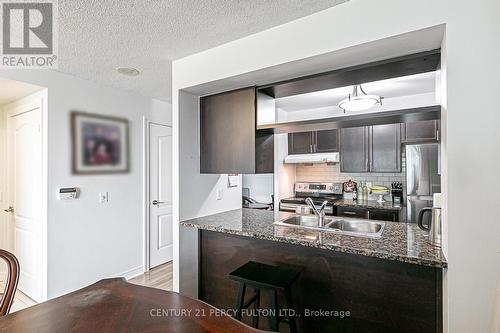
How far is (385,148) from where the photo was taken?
3.64 m

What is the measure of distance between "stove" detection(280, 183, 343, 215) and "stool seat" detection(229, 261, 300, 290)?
1.97 meters

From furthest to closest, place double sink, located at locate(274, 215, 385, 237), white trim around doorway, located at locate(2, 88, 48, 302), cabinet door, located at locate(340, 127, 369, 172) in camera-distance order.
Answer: cabinet door, located at locate(340, 127, 369, 172), white trim around doorway, located at locate(2, 88, 48, 302), double sink, located at locate(274, 215, 385, 237)

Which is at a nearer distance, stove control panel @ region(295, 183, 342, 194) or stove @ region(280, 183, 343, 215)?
stove @ region(280, 183, 343, 215)

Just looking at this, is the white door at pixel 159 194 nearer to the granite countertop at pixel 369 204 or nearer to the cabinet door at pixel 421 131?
the granite countertop at pixel 369 204

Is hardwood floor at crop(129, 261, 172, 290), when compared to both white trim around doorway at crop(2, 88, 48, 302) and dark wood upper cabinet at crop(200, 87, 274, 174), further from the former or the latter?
dark wood upper cabinet at crop(200, 87, 274, 174)

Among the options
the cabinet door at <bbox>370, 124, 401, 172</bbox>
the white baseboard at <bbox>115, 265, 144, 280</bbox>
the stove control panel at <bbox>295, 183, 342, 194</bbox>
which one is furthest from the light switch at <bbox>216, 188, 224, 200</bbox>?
the cabinet door at <bbox>370, 124, 401, 172</bbox>

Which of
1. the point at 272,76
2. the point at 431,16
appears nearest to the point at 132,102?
the point at 272,76

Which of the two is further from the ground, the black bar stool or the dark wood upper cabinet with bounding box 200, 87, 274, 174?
the dark wood upper cabinet with bounding box 200, 87, 274, 174

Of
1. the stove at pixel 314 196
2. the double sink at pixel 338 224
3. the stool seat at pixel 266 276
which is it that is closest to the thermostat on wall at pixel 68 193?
the stool seat at pixel 266 276

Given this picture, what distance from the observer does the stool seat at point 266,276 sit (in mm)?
1608

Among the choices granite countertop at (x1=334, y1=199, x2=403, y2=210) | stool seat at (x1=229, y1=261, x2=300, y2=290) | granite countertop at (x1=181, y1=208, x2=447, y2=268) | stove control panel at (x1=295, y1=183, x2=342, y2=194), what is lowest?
stool seat at (x1=229, y1=261, x2=300, y2=290)

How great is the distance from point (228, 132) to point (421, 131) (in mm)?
2673

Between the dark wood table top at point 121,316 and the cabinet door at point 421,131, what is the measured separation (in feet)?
11.2

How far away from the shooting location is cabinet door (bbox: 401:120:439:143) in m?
3.27
